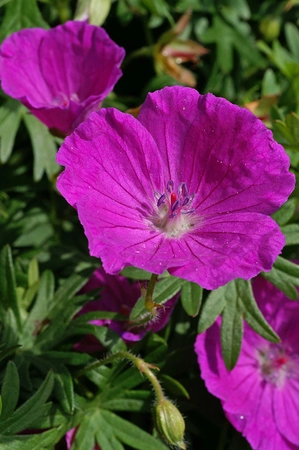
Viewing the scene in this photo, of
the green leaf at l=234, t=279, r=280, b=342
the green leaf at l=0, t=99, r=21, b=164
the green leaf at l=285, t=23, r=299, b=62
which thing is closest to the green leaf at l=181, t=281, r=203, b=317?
the green leaf at l=234, t=279, r=280, b=342

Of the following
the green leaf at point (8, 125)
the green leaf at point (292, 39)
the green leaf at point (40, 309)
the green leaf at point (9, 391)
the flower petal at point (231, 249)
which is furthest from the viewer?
the green leaf at point (292, 39)

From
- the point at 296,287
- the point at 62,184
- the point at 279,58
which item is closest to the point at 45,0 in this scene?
the point at 279,58

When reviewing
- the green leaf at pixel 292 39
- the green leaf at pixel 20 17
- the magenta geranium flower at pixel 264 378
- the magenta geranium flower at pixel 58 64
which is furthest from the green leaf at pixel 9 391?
the green leaf at pixel 292 39

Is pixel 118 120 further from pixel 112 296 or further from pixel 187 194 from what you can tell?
A: pixel 112 296

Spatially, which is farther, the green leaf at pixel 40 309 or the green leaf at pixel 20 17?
the green leaf at pixel 20 17

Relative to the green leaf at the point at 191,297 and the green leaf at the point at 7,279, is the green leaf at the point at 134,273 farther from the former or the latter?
the green leaf at the point at 7,279

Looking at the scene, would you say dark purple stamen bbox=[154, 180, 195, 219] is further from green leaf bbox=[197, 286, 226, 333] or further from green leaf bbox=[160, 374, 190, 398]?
green leaf bbox=[160, 374, 190, 398]

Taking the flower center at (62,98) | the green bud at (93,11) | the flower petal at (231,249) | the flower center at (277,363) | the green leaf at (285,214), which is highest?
the flower petal at (231,249)
